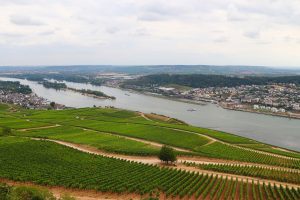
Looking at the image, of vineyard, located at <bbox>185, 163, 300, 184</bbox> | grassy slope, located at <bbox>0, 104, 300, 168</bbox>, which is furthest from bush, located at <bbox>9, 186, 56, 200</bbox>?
grassy slope, located at <bbox>0, 104, 300, 168</bbox>

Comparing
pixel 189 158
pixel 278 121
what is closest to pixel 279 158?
pixel 189 158

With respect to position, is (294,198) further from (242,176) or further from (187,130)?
(187,130)

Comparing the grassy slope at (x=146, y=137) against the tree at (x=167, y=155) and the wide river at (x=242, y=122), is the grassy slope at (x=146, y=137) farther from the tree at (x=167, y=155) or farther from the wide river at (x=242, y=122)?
the wide river at (x=242, y=122)

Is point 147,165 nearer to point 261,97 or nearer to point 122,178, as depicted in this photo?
point 122,178

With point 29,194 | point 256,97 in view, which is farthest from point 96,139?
point 256,97

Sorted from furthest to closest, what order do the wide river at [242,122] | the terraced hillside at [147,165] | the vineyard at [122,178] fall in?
the wide river at [242,122] < the terraced hillside at [147,165] < the vineyard at [122,178]

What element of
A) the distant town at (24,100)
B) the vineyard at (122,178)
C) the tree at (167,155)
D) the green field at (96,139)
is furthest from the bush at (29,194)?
the distant town at (24,100)

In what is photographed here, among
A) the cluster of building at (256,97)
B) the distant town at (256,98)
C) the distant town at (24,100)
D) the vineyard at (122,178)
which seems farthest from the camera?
the cluster of building at (256,97)
